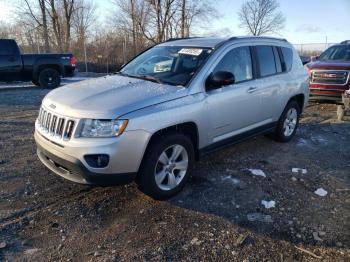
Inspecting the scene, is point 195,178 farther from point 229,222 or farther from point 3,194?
point 3,194

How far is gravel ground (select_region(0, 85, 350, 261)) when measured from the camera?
9.87ft

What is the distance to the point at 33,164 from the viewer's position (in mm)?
4762

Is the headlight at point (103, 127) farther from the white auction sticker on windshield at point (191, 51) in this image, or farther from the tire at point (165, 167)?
the white auction sticker on windshield at point (191, 51)

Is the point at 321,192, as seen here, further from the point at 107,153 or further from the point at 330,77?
the point at 330,77

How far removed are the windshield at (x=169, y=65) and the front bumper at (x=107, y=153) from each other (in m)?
1.09

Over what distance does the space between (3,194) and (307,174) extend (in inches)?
160

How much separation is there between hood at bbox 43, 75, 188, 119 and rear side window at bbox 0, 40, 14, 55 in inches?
365

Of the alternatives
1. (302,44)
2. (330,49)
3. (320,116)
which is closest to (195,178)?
(320,116)

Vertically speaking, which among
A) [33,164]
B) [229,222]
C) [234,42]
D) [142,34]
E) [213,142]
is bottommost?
[229,222]

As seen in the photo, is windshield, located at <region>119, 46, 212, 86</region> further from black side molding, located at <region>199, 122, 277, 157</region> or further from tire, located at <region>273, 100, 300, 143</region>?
tire, located at <region>273, 100, 300, 143</region>

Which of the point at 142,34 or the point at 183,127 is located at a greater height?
the point at 142,34

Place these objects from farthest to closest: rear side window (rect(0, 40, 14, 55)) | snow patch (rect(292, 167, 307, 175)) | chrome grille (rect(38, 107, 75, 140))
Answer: rear side window (rect(0, 40, 14, 55)) < snow patch (rect(292, 167, 307, 175)) < chrome grille (rect(38, 107, 75, 140))

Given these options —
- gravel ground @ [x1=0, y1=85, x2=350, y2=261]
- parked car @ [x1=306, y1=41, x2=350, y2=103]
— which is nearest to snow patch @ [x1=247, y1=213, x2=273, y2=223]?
gravel ground @ [x1=0, y1=85, x2=350, y2=261]

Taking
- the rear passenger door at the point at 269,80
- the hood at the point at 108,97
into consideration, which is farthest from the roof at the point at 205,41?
the hood at the point at 108,97
